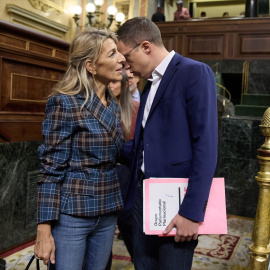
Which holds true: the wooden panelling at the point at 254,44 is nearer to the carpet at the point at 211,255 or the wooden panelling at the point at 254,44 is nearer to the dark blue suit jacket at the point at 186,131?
the carpet at the point at 211,255

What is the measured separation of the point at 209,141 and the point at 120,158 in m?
0.52

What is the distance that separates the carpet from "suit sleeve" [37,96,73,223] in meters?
1.58

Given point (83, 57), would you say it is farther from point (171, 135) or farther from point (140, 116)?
point (171, 135)

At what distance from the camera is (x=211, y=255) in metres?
3.01

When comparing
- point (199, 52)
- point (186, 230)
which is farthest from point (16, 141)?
point (199, 52)

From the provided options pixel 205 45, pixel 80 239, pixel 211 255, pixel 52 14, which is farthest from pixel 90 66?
pixel 52 14

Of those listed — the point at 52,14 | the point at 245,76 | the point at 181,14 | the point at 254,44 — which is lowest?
the point at 245,76

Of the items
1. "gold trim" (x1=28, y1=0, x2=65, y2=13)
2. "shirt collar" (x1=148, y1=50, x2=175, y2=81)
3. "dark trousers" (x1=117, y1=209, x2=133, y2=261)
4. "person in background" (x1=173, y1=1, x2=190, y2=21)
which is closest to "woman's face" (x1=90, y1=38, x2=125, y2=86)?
→ "shirt collar" (x1=148, y1=50, x2=175, y2=81)

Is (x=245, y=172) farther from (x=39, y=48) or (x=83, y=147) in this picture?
(x=83, y=147)

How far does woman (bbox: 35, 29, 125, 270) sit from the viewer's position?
51.1 inches

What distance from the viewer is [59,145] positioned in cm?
130

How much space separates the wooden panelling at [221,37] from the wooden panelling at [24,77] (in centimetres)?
547

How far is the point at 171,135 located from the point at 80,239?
0.57m

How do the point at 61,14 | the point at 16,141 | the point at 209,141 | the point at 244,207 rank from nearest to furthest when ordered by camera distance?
the point at 209,141
the point at 16,141
the point at 244,207
the point at 61,14
